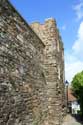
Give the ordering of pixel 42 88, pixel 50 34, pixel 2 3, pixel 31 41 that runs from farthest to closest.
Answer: pixel 50 34
pixel 42 88
pixel 31 41
pixel 2 3

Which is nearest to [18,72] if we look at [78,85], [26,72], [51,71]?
[26,72]

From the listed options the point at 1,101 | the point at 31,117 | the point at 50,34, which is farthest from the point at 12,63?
the point at 50,34

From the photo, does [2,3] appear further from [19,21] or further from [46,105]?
[46,105]

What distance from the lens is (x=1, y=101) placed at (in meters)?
6.15

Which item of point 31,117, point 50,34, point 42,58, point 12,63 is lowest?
point 31,117

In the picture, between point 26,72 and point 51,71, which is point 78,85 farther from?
point 26,72

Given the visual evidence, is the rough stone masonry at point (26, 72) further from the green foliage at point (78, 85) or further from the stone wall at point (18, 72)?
the green foliage at point (78, 85)

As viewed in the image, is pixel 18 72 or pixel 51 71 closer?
pixel 18 72

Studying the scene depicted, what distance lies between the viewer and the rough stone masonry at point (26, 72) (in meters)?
6.60

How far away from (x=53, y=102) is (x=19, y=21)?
4826 mm

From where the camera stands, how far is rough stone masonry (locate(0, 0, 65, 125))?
6.60 m

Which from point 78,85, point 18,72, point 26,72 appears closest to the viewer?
point 18,72

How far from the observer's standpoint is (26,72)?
8430 millimetres

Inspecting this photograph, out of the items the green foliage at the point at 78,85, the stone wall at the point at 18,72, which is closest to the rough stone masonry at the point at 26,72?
the stone wall at the point at 18,72
